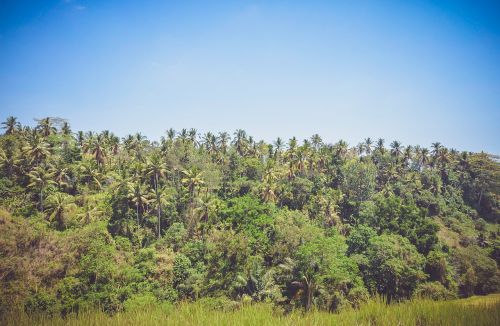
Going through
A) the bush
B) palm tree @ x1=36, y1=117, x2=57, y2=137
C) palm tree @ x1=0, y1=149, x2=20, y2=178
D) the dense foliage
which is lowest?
the bush

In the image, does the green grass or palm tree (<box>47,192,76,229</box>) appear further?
palm tree (<box>47,192,76,229</box>)

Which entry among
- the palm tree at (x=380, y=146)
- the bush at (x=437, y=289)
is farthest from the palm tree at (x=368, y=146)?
the bush at (x=437, y=289)

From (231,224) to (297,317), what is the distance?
3524 cm

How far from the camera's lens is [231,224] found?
3750 cm

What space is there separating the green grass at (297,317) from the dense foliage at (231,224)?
8724 millimetres

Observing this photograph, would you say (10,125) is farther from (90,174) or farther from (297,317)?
(297,317)

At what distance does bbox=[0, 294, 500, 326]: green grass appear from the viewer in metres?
2.75

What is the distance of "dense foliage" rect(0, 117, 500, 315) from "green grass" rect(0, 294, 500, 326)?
28.6 feet

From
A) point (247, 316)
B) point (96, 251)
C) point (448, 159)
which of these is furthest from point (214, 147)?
point (247, 316)

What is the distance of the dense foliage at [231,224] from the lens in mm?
27875

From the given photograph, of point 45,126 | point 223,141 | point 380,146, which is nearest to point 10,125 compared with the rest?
point 45,126

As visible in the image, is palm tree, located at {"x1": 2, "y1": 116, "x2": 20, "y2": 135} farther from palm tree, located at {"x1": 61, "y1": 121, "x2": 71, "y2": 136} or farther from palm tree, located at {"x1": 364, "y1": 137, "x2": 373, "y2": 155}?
palm tree, located at {"x1": 364, "y1": 137, "x2": 373, "y2": 155}

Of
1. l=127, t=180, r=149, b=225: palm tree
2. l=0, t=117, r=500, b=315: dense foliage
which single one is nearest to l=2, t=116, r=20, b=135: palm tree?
l=0, t=117, r=500, b=315: dense foliage

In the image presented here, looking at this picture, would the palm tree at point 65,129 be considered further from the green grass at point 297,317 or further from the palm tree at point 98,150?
the green grass at point 297,317
